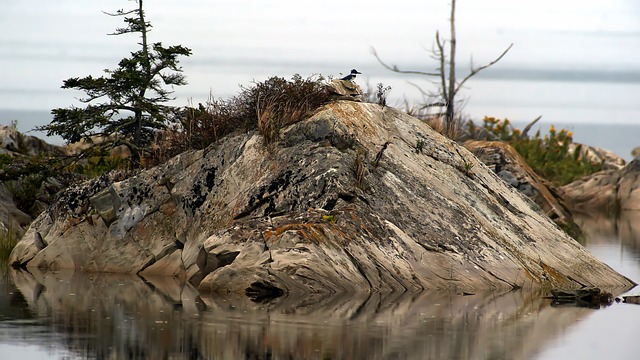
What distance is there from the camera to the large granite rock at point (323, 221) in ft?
61.0

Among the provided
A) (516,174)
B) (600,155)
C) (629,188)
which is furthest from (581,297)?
(600,155)

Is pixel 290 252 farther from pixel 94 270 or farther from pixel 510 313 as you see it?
pixel 94 270

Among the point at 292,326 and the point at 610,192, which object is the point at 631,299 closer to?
the point at 292,326

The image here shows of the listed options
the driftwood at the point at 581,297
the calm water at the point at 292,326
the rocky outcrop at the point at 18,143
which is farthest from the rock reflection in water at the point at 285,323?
the rocky outcrop at the point at 18,143

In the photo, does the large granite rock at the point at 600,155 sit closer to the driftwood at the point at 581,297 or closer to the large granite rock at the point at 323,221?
the large granite rock at the point at 323,221

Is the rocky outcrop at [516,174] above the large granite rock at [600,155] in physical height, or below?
above

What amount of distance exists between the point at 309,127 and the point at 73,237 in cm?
527

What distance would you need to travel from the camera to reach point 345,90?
23.3 metres

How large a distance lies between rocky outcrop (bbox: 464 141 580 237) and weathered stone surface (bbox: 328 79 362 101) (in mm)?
13739

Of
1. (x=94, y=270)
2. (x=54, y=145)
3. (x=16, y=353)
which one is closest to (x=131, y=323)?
(x=16, y=353)

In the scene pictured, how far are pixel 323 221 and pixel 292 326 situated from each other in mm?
4624

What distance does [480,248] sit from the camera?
1995cm

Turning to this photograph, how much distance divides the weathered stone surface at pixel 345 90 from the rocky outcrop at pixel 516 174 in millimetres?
13739

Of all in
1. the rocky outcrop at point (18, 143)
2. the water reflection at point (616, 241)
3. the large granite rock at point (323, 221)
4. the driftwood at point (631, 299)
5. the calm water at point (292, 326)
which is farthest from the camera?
the rocky outcrop at point (18, 143)
